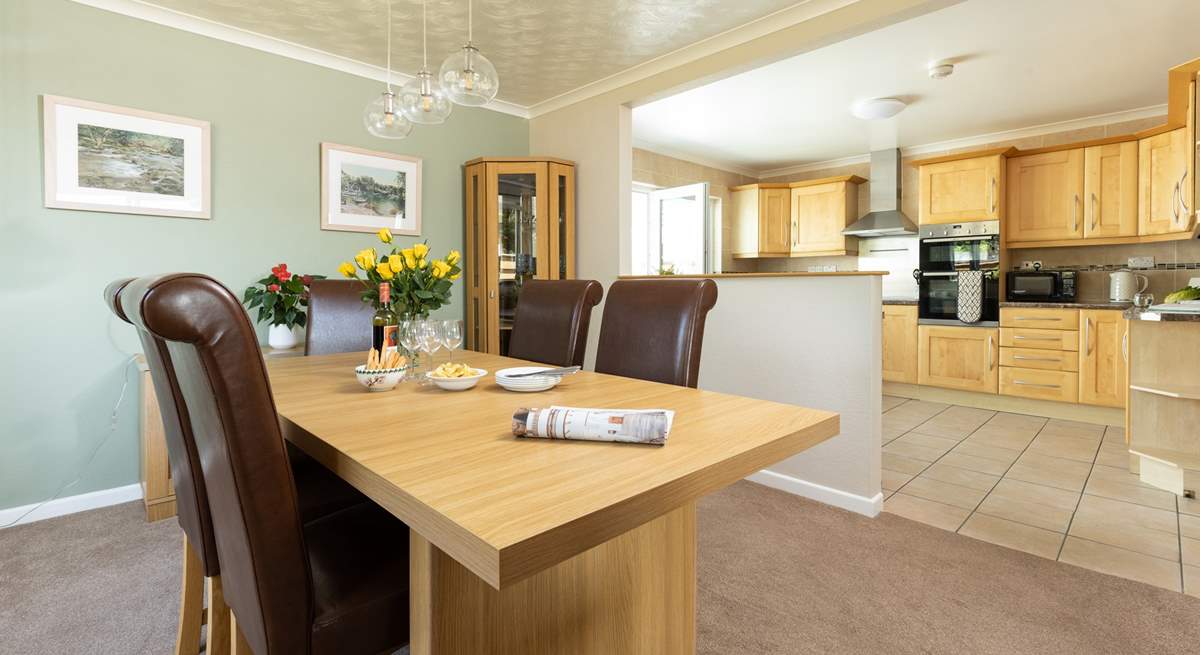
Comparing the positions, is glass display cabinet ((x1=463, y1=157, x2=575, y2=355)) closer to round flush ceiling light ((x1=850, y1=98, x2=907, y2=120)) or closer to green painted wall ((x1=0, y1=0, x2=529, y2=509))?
green painted wall ((x1=0, y1=0, x2=529, y2=509))

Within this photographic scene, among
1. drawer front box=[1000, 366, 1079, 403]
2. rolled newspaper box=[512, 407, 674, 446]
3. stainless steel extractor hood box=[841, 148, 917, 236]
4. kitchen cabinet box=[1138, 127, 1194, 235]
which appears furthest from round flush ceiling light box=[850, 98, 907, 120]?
rolled newspaper box=[512, 407, 674, 446]

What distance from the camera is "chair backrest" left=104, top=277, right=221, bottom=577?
3.50 ft

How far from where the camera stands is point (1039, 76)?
3760 millimetres

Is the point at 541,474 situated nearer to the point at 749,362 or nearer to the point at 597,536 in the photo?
the point at 597,536

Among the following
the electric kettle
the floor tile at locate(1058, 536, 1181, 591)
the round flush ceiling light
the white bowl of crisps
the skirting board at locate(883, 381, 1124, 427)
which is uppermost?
the round flush ceiling light

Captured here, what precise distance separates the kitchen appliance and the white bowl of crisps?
16.4 ft

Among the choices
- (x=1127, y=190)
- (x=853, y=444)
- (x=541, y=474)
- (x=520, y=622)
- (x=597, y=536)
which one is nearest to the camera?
(x=597, y=536)

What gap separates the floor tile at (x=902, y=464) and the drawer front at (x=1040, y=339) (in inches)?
78.7

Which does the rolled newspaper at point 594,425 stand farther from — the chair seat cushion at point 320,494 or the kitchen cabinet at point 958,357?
the kitchen cabinet at point 958,357

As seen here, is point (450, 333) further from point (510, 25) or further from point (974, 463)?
point (974, 463)

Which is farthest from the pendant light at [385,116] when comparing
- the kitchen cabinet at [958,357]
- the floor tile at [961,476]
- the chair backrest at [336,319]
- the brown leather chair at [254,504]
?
the kitchen cabinet at [958,357]

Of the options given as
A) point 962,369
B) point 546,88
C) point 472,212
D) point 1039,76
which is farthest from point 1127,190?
point 472,212

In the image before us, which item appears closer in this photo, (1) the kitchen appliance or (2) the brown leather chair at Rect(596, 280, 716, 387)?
(2) the brown leather chair at Rect(596, 280, 716, 387)

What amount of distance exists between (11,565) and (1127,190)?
670cm
